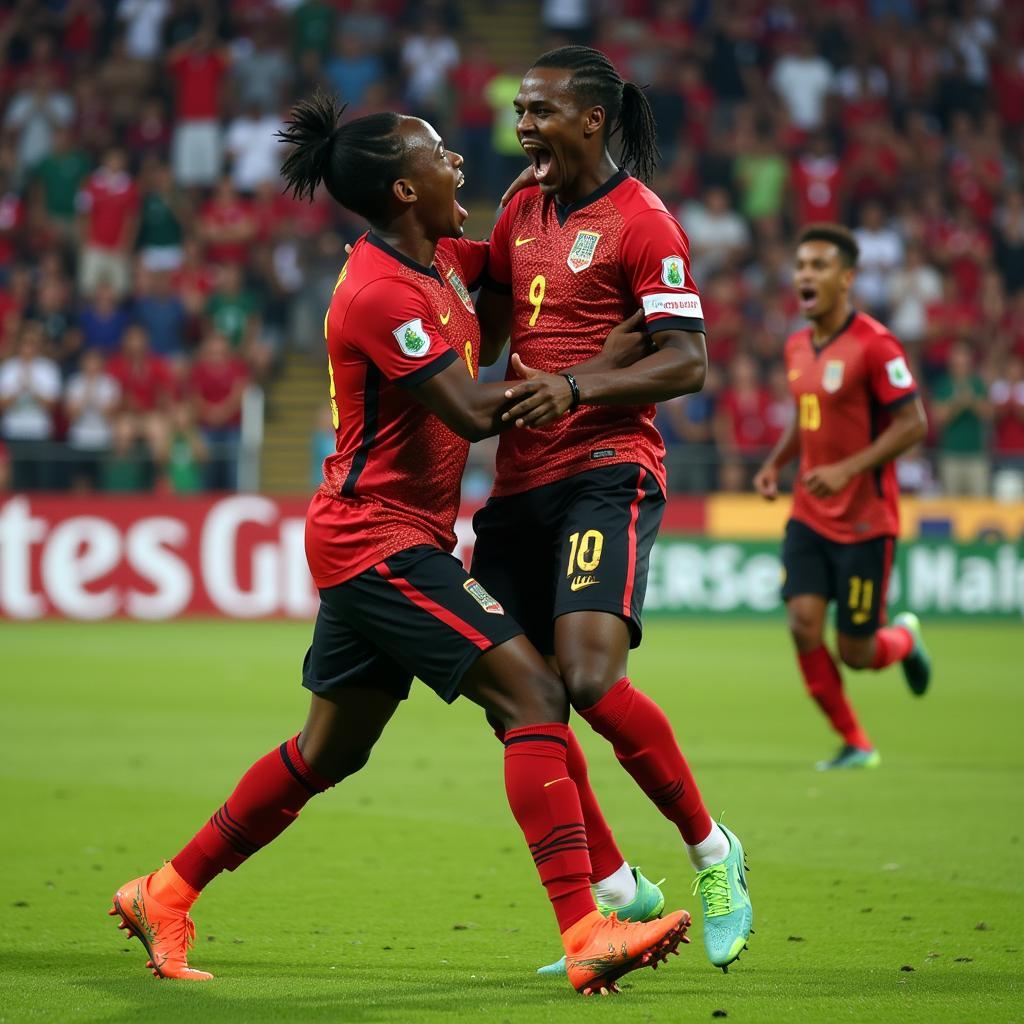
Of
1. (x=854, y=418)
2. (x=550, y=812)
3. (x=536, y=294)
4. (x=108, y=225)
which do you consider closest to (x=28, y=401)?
(x=108, y=225)

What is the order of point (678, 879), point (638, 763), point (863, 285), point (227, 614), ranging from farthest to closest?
point (863, 285)
point (227, 614)
point (678, 879)
point (638, 763)

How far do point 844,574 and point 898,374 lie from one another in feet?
3.49

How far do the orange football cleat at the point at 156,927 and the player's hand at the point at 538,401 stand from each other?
5.48ft

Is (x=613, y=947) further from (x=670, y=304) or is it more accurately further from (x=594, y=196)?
(x=594, y=196)

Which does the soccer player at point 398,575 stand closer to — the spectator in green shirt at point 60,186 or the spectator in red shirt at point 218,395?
the spectator in red shirt at point 218,395

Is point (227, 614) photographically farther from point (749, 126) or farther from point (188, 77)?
point (749, 126)

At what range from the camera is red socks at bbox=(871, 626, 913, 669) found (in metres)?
9.45

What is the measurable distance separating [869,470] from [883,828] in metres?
2.25

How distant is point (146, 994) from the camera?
4637mm

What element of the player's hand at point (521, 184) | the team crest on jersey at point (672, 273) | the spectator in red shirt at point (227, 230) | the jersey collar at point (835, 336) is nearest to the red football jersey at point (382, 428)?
the team crest on jersey at point (672, 273)

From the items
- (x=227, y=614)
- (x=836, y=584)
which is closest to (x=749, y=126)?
(x=227, y=614)

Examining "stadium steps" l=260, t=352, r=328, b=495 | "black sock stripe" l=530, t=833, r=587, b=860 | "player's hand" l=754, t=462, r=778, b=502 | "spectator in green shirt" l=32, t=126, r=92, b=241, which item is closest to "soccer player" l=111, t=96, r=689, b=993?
"black sock stripe" l=530, t=833, r=587, b=860

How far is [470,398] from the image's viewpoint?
466 centimetres

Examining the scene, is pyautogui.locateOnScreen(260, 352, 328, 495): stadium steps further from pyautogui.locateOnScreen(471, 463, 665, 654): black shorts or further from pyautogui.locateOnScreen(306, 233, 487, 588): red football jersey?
pyautogui.locateOnScreen(306, 233, 487, 588): red football jersey
